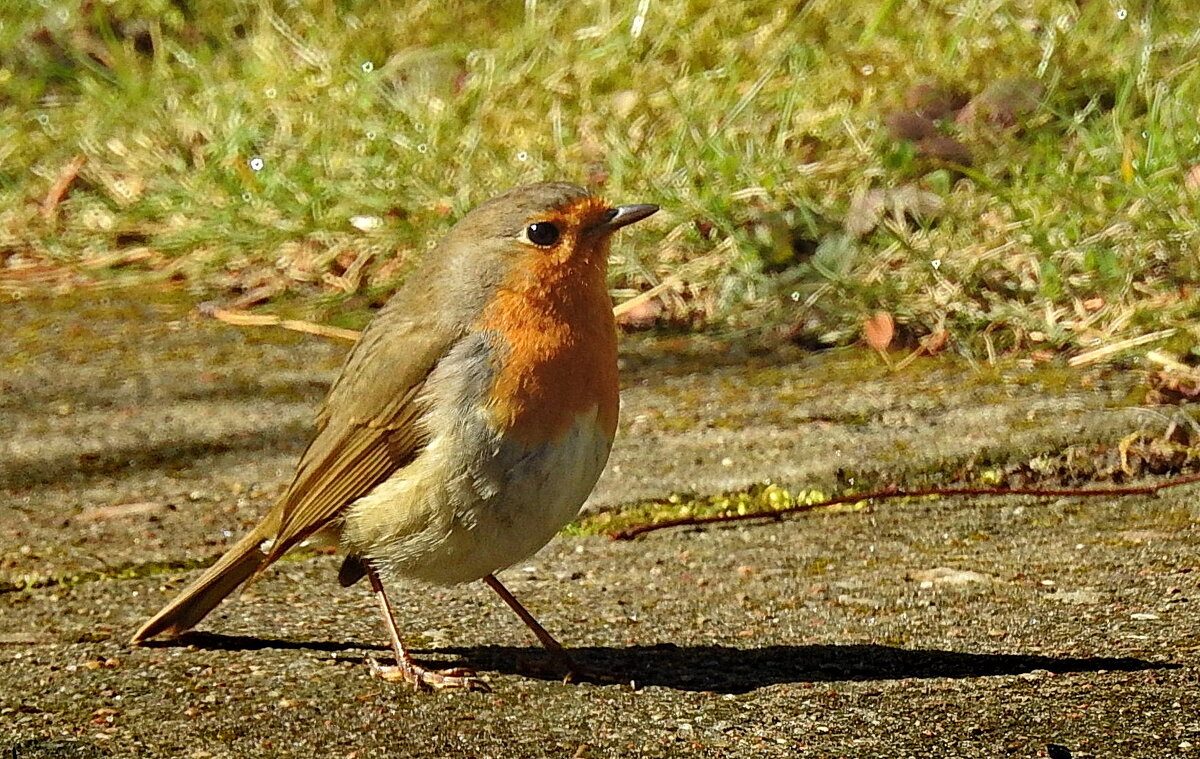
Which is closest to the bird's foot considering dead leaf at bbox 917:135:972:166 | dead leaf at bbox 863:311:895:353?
dead leaf at bbox 863:311:895:353

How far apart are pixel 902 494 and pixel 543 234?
1.09 metres

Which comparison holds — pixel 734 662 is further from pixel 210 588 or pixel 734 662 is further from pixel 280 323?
pixel 280 323

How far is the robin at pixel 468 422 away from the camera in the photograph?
329cm

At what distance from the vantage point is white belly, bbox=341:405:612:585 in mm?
3273

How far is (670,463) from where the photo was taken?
4.42 meters

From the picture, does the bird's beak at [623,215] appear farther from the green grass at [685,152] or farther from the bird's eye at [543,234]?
the green grass at [685,152]

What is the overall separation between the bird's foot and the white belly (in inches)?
8.4

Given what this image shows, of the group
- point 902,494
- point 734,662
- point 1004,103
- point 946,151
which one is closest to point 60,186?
point 946,151

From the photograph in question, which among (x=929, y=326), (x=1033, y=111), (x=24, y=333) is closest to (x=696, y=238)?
(x=929, y=326)

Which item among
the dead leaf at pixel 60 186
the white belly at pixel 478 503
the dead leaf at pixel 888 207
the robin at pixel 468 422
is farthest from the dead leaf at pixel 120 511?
the dead leaf at pixel 60 186

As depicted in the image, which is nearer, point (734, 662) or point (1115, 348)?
point (734, 662)

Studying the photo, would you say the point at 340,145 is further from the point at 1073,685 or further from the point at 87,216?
the point at 1073,685

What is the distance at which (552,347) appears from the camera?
A: 133 inches

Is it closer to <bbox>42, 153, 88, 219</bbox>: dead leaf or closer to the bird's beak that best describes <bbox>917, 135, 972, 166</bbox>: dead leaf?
the bird's beak
